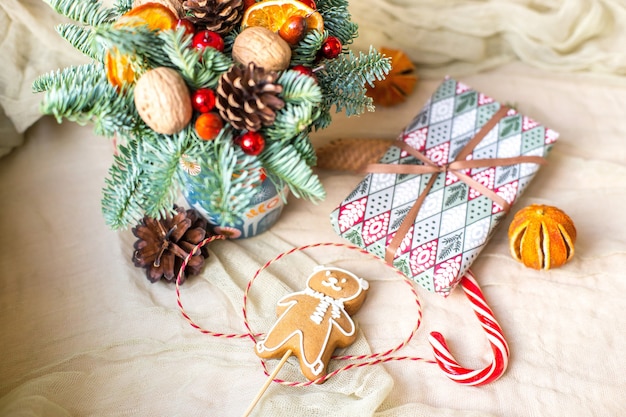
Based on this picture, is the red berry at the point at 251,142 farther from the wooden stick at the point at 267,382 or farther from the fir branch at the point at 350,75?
the wooden stick at the point at 267,382

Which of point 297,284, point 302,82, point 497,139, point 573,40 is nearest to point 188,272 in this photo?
point 297,284

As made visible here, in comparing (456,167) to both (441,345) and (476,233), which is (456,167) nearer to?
(476,233)

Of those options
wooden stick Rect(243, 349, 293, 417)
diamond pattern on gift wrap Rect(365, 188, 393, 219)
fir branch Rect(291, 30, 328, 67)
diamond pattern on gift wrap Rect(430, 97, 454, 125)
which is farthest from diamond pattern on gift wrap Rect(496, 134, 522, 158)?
wooden stick Rect(243, 349, 293, 417)

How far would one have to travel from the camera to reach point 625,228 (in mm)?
1050

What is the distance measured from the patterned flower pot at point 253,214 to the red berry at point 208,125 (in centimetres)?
21

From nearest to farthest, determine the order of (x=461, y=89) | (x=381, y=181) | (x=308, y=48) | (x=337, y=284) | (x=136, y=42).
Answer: (x=136, y=42), (x=308, y=48), (x=337, y=284), (x=381, y=181), (x=461, y=89)

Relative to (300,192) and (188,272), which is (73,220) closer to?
(188,272)

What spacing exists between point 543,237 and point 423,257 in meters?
0.20

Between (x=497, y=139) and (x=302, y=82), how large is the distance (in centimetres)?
48

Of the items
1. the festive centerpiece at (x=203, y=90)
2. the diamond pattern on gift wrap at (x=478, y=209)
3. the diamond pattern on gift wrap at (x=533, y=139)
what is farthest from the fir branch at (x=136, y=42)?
the diamond pattern on gift wrap at (x=533, y=139)

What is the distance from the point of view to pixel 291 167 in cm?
78

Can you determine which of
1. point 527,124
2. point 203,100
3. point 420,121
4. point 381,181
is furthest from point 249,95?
point 527,124

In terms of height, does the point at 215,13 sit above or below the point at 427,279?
above

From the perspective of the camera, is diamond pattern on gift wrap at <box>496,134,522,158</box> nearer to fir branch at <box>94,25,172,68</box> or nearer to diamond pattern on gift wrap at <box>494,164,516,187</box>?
diamond pattern on gift wrap at <box>494,164,516,187</box>
